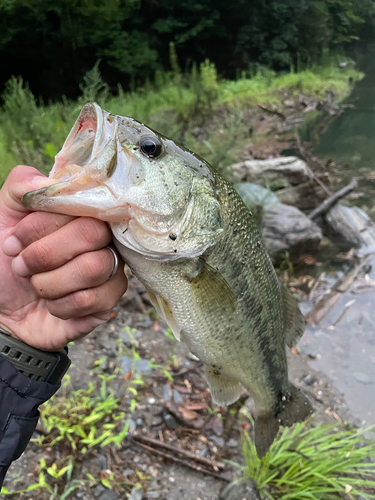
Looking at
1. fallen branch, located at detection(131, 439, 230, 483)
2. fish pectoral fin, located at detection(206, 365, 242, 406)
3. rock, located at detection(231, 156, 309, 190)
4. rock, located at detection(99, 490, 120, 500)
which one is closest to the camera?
fish pectoral fin, located at detection(206, 365, 242, 406)

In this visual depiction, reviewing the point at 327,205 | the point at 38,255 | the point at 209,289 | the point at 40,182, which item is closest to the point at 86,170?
the point at 40,182

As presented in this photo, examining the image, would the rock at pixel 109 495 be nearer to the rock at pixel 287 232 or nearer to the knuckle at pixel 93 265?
the knuckle at pixel 93 265

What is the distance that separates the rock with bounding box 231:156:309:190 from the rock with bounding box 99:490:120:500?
19.3 ft

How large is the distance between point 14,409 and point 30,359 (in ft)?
0.67

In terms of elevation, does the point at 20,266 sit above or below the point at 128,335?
above

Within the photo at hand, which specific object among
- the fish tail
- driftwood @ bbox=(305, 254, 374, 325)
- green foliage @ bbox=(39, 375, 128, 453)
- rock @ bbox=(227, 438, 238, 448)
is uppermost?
the fish tail

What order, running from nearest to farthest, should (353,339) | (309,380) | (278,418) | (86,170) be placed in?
(86,170) < (278,418) < (309,380) < (353,339)

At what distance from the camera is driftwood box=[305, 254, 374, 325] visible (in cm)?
440

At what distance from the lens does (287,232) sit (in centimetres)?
510

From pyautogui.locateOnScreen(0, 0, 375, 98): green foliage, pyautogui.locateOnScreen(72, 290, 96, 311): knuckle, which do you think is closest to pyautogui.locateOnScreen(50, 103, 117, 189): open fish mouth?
pyautogui.locateOnScreen(72, 290, 96, 311): knuckle

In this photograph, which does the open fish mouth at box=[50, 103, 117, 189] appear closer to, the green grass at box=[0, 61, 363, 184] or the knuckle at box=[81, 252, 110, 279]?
the knuckle at box=[81, 252, 110, 279]

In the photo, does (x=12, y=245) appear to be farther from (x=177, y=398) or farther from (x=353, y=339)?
(x=353, y=339)

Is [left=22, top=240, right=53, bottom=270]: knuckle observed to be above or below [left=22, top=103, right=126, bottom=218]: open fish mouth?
below

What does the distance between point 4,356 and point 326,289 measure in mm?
4522
